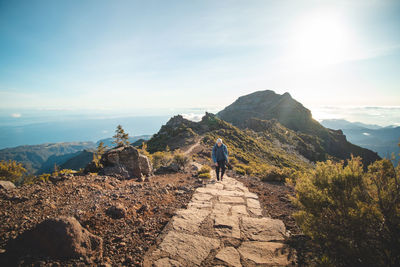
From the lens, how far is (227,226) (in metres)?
3.90

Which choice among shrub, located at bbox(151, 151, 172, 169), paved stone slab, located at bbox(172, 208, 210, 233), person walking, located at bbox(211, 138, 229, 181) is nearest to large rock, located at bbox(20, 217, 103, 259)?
paved stone slab, located at bbox(172, 208, 210, 233)

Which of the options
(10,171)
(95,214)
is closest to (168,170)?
(95,214)

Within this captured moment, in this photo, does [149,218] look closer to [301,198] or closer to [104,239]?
[104,239]

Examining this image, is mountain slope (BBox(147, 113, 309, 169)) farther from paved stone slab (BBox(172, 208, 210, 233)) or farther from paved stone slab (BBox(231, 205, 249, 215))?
paved stone slab (BBox(172, 208, 210, 233))

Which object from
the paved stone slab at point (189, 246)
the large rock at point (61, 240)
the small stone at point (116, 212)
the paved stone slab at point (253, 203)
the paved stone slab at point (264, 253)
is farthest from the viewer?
the paved stone slab at point (253, 203)

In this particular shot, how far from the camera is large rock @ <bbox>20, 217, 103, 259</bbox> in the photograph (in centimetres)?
240

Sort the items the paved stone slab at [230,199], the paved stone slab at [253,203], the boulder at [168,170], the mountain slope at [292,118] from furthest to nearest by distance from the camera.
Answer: the mountain slope at [292,118] < the boulder at [168,170] < the paved stone slab at [230,199] < the paved stone slab at [253,203]

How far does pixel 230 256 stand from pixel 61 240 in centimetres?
259

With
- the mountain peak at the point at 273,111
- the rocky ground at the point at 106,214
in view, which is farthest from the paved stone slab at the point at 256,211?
the mountain peak at the point at 273,111

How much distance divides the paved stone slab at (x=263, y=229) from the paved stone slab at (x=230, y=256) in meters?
0.55

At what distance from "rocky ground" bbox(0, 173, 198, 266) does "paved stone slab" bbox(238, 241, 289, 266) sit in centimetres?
172

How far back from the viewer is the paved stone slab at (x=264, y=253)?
9.22 feet

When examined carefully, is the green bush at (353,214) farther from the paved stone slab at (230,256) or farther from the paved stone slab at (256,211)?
the paved stone slab at (256,211)

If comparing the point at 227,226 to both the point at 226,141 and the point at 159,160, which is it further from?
the point at 226,141
